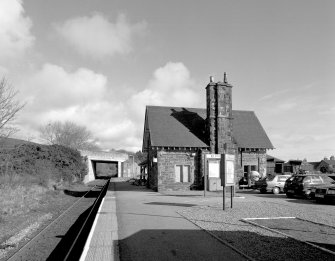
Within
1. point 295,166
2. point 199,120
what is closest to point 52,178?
point 199,120

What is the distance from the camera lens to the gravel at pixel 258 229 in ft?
23.7

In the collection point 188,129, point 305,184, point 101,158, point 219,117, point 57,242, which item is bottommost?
point 57,242

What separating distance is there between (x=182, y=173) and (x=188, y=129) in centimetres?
418

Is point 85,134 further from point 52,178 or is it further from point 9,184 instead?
point 9,184

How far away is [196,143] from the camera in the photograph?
26484mm

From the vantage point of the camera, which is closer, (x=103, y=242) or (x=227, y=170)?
(x=103, y=242)

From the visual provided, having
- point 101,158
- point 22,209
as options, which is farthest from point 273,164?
point 22,209

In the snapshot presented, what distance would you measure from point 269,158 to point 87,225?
36.1 m

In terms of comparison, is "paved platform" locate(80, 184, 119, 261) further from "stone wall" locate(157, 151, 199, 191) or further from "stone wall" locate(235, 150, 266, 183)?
"stone wall" locate(235, 150, 266, 183)

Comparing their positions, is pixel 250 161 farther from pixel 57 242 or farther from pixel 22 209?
pixel 57 242

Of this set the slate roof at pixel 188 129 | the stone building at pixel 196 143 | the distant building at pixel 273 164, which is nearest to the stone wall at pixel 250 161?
the stone building at pixel 196 143

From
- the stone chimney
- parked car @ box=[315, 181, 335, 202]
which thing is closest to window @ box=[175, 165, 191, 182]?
the stone chimney

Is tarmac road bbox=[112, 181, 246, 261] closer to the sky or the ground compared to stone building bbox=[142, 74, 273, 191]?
closer to the ground

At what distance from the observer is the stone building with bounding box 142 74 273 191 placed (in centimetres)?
2573
